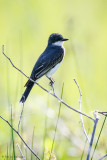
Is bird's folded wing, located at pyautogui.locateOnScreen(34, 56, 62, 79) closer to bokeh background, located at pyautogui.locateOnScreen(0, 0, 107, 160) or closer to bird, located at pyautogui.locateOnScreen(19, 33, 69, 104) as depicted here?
bird, located at pyautogui.locateOnScreen(19, 33, 69, 104)

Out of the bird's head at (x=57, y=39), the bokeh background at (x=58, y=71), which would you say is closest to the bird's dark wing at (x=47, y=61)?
the bird's head at (x=57, y=39)

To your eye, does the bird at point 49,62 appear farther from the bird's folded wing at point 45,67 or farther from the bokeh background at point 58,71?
the bokeh background at point 58,71

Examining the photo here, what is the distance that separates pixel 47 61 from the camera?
281 inches

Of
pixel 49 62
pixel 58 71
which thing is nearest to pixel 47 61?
pixel 49 62

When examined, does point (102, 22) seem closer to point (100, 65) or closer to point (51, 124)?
point (100, 65)

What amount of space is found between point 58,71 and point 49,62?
2650mm

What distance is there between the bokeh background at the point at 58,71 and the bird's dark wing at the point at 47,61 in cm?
23

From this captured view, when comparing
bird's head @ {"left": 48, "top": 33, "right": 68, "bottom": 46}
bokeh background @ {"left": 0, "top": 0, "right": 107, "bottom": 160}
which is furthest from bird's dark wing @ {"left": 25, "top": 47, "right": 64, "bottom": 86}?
bokeh background @ {"left": 0, "top": 0, "right": 107, "bottom": 160}

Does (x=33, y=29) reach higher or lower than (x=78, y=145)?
A: higher

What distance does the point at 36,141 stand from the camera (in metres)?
6.65

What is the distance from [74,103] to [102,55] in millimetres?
2517

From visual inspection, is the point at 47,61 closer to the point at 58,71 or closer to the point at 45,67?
the point at 45,67

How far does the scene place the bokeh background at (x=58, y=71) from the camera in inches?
257

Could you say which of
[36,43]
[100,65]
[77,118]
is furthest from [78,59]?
[77,118]
